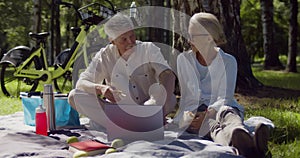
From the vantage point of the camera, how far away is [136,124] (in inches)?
132

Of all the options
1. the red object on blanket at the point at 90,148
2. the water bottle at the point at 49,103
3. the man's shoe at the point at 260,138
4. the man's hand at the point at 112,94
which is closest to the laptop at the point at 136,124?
the man's hand at the point at 112,94

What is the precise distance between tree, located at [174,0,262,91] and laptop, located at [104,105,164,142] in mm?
2824

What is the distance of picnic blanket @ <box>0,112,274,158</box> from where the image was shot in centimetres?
271

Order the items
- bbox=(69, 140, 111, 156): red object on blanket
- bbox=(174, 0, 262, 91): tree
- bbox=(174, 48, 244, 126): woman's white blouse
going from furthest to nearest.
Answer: bbox=(174, 0, 262, 91): tree, bbox=(174, 48, 244, 126): woman's white blouse, bbox=(69, 140, 111, 156): red object on blanket

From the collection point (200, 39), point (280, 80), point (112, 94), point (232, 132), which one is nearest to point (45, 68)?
point (112, 94)

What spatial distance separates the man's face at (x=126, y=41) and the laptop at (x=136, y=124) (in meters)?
0.57

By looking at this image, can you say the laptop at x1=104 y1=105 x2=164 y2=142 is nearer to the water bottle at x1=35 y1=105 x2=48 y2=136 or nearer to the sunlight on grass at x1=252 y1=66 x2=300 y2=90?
the water bottle at x1=35 y1=105 x2=48 y2=136

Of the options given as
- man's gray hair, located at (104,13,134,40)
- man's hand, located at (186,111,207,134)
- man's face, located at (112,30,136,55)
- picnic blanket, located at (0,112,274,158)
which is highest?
man's gray hair, located at (104,13,134,40)

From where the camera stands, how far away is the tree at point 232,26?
19.5 feet

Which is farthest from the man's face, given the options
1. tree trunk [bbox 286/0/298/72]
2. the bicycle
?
tree trunk [bbox 286/0/298/72]

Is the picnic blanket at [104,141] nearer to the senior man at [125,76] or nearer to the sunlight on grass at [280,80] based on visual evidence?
the senior man at [125,76]

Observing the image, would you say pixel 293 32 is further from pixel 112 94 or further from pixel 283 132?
pixel 112 94

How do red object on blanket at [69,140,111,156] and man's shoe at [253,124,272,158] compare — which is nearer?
man's shoe at [253,124,272,158]

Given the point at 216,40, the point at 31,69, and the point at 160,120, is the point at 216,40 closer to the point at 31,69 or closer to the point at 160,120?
the point at 160,120
